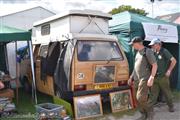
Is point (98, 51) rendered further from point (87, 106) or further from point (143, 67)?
point (143, 67)

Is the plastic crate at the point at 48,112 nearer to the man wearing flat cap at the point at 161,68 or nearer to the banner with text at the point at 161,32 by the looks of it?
the man wearing flat cap at the point at 161,68

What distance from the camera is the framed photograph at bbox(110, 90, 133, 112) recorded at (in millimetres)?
8719

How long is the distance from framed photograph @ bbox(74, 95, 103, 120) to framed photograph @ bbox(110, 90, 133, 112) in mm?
446

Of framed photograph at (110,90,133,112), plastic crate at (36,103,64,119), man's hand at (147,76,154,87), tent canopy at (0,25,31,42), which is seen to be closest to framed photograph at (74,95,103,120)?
framed photograph at (110,90,133,112)

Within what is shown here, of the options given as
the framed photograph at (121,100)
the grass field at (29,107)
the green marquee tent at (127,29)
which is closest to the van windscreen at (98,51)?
the framed photograph at (121,100)

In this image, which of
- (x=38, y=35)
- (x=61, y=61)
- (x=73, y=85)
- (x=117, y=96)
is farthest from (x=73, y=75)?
(x=38, y=35)

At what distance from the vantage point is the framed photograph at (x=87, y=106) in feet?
26.7

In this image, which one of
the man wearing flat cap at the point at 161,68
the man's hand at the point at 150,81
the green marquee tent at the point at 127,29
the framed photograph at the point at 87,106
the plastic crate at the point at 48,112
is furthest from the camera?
the green marquee tent at the point at 127,29

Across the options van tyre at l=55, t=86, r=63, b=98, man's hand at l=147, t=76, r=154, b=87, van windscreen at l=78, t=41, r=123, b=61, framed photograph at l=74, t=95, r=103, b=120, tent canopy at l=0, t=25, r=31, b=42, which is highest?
tent canopy at l=0, t=25, r=31, b=42

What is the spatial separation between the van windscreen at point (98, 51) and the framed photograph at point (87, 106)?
0.97 m

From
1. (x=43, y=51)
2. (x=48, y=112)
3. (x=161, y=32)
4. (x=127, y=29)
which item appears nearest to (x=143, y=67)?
(x=48, y=112)

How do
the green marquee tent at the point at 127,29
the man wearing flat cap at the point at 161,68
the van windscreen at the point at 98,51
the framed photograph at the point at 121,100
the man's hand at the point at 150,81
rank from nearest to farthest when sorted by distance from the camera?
the man's hand at the point at 150,81, the man wearing flat cap at the point at 161,68, the van windscreen at the point at 98,51, the framed photograph at the point at 121,100, the green marquee tent at the point at 127,29

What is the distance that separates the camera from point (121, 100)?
8.89m

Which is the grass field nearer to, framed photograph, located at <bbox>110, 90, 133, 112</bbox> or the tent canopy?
framed photograph, located at <bbox>110, 90, 133, 112</bbox>
